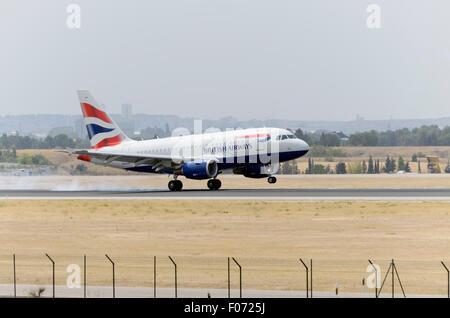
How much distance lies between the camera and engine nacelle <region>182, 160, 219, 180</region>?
7400 cm

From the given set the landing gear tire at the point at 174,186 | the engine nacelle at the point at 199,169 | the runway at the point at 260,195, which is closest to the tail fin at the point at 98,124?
the runway at the point at 260,195

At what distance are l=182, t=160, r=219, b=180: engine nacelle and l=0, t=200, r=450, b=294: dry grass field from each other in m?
7.08

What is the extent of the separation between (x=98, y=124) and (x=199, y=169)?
16146 millimetres

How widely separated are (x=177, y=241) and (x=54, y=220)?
13416 mm

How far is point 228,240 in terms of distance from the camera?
48906 millimetres

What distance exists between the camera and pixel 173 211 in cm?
6153

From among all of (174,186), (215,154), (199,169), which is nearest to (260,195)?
(199,169)

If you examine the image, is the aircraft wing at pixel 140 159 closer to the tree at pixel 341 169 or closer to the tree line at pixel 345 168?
the tree line at pixel 345 168

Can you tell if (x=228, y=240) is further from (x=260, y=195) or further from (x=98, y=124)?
(x=98, y=124)

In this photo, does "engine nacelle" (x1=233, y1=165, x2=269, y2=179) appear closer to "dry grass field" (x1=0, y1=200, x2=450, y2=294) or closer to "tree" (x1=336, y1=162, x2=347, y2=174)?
"dry grass field" (x1=0, y1=200, x2=450, y2=294)

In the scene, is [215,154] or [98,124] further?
[98,124]
